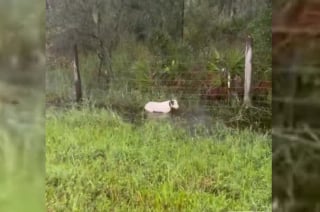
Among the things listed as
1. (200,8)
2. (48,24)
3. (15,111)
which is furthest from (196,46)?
(15,111)

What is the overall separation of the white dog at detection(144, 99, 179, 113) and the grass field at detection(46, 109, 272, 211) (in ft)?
0.15

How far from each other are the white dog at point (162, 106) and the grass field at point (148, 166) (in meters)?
0.05

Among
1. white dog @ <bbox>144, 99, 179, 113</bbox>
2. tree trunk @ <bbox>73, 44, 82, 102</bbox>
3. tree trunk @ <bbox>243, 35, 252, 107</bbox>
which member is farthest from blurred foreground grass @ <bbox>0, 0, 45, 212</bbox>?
tree trunk @ <bbox>243, 35, 252, 107</bbox>

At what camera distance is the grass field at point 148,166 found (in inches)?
71.9

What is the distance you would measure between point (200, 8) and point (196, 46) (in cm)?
14

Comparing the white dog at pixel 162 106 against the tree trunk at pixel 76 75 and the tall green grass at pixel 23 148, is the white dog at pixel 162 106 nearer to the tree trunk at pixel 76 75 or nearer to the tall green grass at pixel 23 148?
the tree trunk at pixel 76 75

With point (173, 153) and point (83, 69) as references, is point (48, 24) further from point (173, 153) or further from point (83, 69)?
point (173, 153)

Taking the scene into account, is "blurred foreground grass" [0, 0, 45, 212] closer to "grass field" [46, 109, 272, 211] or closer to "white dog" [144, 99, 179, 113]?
"grass field" [46, 109, 272, 211]

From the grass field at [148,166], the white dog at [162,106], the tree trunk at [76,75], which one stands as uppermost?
the tree trunk at [76,75]

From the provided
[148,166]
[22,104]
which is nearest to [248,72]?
[148,166]

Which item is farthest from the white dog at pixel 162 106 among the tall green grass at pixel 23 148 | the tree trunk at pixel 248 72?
the tall green grass at pixel 23 148

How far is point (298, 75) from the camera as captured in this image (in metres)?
1.82

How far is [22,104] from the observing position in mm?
1885

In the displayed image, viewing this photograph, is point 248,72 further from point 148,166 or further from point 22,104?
point 22,104
